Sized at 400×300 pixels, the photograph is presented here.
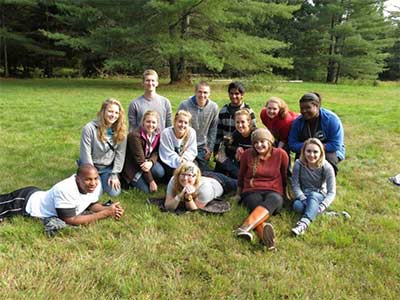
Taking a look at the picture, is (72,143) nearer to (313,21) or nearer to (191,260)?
(191,260)

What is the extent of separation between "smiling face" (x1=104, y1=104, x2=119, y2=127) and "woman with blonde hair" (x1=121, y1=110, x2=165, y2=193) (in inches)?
13.7

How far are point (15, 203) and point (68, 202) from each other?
0.65 m

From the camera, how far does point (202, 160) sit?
4902 mm

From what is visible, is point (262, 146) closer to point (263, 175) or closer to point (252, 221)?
point (263, 175)

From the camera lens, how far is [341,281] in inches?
105

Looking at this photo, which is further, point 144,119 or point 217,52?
point 217,52

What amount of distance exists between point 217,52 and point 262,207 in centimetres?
1374

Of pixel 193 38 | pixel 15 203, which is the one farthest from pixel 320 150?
pixel 193 38

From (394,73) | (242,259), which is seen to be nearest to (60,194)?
(242,259)

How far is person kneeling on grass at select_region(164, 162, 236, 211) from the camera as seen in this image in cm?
373

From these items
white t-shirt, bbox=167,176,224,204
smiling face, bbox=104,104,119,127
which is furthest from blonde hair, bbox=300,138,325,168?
smiling face, bbox=104,104,119,127

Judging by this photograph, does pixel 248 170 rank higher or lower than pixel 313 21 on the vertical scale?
lower

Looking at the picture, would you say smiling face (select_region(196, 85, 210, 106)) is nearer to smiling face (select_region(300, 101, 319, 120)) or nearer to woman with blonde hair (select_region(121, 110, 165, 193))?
woman with blonde hair (select_region(121, 110, 165, 193))

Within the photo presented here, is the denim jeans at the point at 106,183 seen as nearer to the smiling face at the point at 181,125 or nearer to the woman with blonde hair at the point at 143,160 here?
the woman with blonde hair at the point at 143,160
